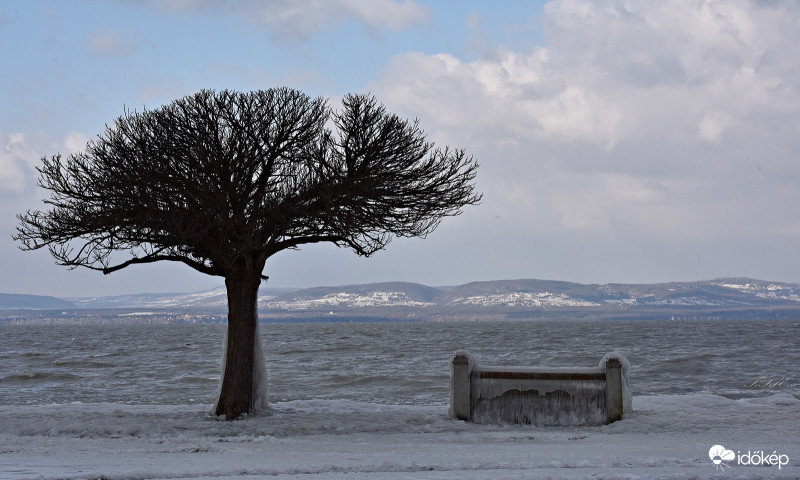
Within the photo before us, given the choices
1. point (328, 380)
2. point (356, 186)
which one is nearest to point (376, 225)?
point (356, 186)

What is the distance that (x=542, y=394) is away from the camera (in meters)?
15.9

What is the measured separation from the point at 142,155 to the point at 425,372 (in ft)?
81.8

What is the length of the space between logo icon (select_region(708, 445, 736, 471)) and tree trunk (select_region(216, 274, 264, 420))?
9.76 meters

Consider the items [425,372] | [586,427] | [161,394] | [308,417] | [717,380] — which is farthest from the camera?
[425,372]

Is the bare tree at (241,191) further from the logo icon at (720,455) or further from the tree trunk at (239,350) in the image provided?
the logo icon at (720,455)

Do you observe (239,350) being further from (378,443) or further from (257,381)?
(378,443)

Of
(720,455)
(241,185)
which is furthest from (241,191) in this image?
(720,455)

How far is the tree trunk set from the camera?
17.0m

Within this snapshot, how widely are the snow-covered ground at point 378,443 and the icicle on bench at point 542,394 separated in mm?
449

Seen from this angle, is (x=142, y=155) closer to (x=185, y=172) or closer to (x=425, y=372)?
(x=185, y=172)

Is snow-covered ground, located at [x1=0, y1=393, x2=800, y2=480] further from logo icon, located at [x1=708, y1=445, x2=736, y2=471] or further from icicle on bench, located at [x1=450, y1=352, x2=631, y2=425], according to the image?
icicle on bench, located at [x1=450, y1=352, x2=631, y2=425]

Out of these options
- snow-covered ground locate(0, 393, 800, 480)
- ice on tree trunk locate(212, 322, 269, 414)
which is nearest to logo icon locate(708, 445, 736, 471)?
snow-covered ground locate(0, 393, 800, 480)

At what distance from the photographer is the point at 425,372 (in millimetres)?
38281

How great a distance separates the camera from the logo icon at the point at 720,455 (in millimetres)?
9893
